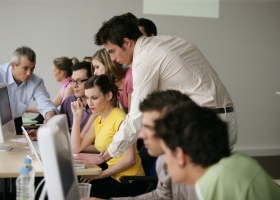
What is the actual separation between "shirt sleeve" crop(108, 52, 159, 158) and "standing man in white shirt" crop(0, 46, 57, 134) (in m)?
1.65

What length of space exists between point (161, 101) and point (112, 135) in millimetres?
1388

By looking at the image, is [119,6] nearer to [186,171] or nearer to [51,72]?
[51,72]

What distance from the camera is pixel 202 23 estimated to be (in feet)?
21.6

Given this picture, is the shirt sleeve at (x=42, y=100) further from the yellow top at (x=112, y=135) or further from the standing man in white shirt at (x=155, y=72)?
the standing man in white shirt at (x=155, y=72)

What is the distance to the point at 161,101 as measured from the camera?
1646 millimetres

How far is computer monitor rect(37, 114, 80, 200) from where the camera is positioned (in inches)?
54.2

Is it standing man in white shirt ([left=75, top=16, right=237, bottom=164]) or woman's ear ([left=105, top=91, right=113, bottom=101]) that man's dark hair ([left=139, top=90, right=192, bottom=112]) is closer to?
standing man in white shirt ([left=75, top=16, right=237, bottom=164])

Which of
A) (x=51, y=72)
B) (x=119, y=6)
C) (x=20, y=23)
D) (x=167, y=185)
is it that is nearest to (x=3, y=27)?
(x=20, y=23)

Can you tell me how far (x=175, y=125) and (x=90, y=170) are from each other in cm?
127

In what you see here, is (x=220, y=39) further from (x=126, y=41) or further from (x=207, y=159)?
(x=207, y=159)

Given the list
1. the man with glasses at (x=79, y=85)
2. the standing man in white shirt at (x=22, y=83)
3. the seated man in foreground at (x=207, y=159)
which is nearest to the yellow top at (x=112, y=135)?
the man with glasses at (x=79, y=85)

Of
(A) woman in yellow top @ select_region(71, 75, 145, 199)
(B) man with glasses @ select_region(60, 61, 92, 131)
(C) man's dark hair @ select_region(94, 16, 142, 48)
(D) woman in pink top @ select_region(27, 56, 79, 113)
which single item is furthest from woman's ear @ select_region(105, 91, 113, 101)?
(D) woman in pink top @ select_region(27, 56, 79, 113)

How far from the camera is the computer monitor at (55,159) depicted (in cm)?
138

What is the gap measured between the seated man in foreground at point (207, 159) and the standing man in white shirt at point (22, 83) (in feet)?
9.05
